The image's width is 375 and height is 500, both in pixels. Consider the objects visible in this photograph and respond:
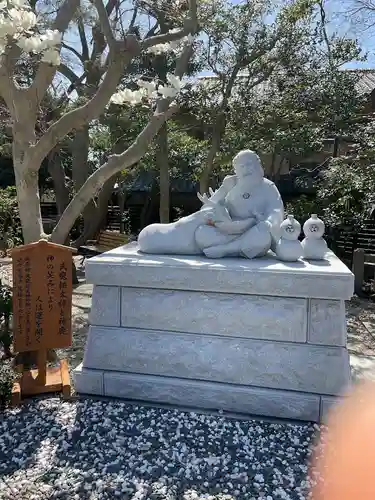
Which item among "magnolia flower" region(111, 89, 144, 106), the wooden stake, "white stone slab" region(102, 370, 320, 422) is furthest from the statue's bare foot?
"magnolia flower" region(111, 89, 144, 106)

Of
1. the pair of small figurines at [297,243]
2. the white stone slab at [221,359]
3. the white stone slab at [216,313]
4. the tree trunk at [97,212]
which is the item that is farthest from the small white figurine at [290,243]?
the tree trunk at [97,212]

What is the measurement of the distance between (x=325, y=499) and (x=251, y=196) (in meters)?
2.08

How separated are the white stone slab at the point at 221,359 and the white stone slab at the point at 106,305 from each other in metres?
0.07

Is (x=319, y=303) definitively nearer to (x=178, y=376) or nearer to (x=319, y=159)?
(x=178, y=376)

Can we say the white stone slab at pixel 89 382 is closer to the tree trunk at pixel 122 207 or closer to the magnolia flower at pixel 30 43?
the magnolia flower at pixel 30 43

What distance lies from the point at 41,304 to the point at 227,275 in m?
Result: 1.39

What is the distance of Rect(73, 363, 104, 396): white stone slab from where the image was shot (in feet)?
10.4

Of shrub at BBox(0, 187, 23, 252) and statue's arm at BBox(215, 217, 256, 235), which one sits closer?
statue's arm at BBox(215, 217, 256, 235)

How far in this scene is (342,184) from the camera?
7.09 meters

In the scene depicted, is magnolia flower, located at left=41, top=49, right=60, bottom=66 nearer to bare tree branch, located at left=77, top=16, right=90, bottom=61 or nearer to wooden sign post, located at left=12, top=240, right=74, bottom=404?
wooden sign post, located at left=12, top=240, right=74, bottom=404

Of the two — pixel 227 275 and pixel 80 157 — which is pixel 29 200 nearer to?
pixel 227 275

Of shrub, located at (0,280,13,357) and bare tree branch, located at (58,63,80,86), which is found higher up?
bare tree branch, located at (58,63,80,86)

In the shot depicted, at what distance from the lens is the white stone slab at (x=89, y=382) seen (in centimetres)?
316

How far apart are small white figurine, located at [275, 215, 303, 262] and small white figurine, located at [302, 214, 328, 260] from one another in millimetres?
154
